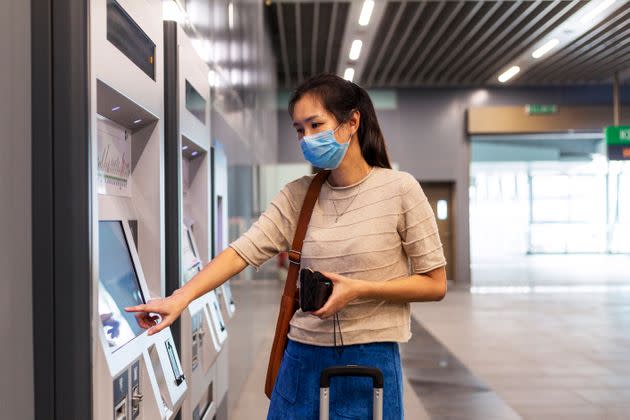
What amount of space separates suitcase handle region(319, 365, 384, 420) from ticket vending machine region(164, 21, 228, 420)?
0.87 metres

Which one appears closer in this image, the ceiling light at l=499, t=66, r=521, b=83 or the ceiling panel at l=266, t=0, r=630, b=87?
the ceiling panel at l=266, t=0, r=630, b=87

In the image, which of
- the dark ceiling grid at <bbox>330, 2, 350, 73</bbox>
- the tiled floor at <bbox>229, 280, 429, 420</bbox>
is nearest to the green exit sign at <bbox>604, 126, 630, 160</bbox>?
the dark ceiling grid at <bbox>330, 2, 350, 73</bbox>

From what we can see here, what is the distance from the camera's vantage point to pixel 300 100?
5.25 feet

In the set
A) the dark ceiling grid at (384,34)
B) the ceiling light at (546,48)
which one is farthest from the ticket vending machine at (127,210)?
the ceiling light at (546,48)

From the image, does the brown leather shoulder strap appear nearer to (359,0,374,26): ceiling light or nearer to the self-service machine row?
the self-service machine row

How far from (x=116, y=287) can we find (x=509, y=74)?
12.1 m

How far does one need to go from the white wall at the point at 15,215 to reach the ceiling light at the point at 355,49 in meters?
9.25

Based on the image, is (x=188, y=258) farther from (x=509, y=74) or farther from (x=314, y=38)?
(x=509, y=74)

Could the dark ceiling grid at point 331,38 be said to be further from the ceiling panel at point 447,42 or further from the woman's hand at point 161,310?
Result: the woman's hand at point 161,310

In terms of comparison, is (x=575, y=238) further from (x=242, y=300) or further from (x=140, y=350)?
(x=140, y=350)

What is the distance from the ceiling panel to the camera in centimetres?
858

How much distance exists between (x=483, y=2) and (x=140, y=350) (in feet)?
25.6

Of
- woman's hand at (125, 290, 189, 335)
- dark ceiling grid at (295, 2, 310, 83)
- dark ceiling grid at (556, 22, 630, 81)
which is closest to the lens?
woman's hand at (125, 290, 189, 335)

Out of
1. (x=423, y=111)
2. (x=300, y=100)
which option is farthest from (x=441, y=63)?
(x=300, y=100)
